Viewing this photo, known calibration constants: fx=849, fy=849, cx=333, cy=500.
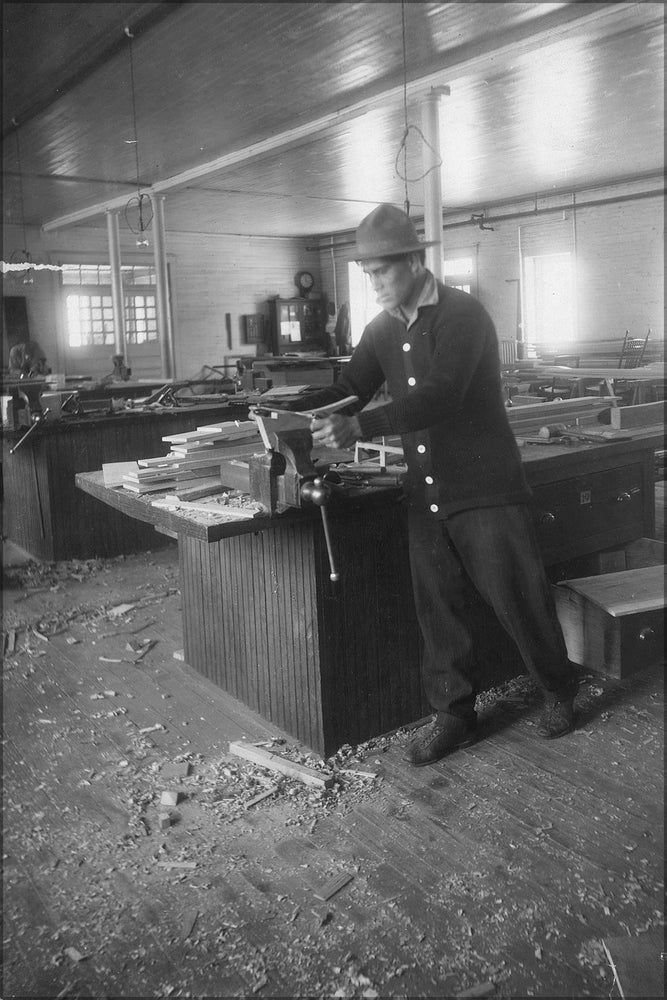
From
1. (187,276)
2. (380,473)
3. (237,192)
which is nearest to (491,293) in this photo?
Result: (237,192)

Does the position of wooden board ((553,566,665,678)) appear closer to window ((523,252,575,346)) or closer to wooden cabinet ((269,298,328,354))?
window ((523,252,575,346))

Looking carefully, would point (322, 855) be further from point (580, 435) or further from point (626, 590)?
point (580, 435)

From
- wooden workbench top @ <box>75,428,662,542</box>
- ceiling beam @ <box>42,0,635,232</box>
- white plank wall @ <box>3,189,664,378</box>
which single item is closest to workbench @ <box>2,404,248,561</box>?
wooden workbench top @ <box>75,428,662,542</box>

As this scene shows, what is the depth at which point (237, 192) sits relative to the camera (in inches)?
455

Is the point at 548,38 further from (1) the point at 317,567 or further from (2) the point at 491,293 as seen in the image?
(2) the point at 491,293

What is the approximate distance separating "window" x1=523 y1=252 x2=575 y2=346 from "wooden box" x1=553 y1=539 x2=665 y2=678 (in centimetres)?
1067

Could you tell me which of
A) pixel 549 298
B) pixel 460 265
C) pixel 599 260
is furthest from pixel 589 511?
pixel 460 265

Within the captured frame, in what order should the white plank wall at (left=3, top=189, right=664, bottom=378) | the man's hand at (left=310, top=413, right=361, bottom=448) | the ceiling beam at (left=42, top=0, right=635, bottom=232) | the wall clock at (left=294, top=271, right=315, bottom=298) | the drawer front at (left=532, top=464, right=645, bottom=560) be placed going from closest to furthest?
the man's hand at (left=310, top=413, right=361, bottom=448)
the drawer front at (left=532, top=464, right=645, bottom=560)
the ceiling beam at (left=42, top=0, right=635, bottom=232)
the white plank wall at (left=3, top=189, right=664, bottom=378)
the wall clock at (left=294, top=271, right=315, bottom=298)

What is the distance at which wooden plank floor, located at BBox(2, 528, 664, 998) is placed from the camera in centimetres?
184

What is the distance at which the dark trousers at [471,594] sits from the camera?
256 cm

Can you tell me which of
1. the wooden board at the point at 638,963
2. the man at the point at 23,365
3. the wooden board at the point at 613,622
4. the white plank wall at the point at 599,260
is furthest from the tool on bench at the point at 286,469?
the white plank wall at the point at 599,260

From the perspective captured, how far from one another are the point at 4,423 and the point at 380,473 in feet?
11.2

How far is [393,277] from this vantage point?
8.21 ft

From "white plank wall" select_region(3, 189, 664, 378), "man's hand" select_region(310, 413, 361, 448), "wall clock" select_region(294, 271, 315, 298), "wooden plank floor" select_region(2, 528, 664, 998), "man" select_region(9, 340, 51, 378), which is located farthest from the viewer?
"wall clock" select_region(294, 271, 315, 298)
